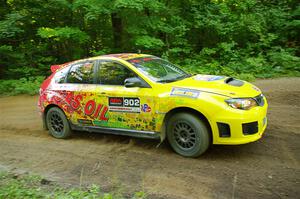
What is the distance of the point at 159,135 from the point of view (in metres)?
6.03

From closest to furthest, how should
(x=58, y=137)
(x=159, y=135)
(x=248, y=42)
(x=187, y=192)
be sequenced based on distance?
(x=187, y=192), (x=159, y=135), (x=58, y=137), (x=248, y=42)

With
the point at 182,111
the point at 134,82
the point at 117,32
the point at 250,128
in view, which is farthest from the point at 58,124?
the point at 117,32

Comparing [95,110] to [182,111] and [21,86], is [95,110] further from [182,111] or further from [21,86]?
[21,86]

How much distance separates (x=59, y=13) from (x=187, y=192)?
517 inches

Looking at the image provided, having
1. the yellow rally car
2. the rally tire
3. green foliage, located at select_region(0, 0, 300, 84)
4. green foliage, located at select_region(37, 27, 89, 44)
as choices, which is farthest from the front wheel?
green foliage, located at select_region(37, 27, 89, 44)

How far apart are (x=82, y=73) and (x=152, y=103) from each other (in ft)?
6.59

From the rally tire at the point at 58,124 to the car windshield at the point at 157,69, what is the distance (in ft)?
7.07

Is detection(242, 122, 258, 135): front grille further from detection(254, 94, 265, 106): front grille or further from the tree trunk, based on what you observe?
the tree trunk

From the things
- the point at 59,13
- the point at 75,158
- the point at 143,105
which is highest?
the point at 59,13

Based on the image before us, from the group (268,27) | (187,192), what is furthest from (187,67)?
(187,192)

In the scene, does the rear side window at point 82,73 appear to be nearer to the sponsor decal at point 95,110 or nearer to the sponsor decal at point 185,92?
the sponsor decal at point 95,110

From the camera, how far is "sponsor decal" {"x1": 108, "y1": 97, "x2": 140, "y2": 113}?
6.15 m

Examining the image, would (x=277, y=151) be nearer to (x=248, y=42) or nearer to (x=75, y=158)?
(x=75, y=158)

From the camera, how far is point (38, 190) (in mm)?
4590
